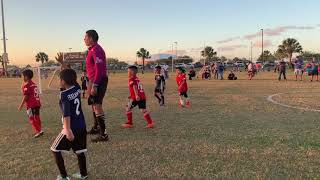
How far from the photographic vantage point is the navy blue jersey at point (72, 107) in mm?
5523

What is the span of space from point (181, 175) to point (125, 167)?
0.94 m

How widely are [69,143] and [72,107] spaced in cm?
51

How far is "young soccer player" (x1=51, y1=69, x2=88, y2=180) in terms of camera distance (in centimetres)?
552

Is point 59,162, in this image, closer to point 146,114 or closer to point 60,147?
point 60,147

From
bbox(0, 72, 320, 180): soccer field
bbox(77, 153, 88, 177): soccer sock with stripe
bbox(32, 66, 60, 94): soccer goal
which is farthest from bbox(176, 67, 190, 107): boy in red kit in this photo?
bbox(77, 153, 88, 177): soccer sock with stripe

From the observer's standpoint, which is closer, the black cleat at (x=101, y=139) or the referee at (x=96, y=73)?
the referee at (x=96, y=73)

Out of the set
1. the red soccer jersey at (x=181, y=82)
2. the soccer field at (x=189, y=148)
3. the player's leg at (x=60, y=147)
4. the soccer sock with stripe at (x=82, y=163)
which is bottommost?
the soccer field at (x=189, y=148)

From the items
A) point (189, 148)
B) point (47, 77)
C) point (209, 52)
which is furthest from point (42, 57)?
point (189, 148)

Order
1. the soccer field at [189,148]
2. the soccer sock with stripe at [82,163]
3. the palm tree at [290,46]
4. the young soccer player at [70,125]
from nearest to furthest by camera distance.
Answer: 1. the young soccer player at [70,125]
2. the soccer sock with stripe at [82,163]
3. the soccer field at [189,148]
4. the palm tree at [290,46]

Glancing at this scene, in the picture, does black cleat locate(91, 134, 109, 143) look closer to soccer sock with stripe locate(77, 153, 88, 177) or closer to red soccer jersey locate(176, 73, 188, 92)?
soccer sock with stripe locate(77, 153, 88, 177)

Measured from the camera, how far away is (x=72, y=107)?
5609 mm

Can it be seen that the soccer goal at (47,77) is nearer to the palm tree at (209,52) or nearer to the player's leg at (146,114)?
the player's leg at (146,114)

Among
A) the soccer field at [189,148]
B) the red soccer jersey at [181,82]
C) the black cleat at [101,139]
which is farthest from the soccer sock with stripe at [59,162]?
the red soccer jersey at [181,82]

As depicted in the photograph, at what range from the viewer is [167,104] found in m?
15.4
